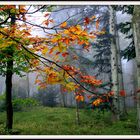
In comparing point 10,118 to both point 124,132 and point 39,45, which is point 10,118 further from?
point 39,45

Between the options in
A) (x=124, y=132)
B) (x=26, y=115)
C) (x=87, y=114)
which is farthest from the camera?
(x=26, y=115)

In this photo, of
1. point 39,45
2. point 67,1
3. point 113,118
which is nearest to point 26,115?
point 113,118

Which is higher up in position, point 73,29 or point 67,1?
point 67,1

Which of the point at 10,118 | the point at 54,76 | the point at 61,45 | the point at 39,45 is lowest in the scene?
the point at 10,118

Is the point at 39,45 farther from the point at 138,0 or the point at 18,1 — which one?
the point at 138,0

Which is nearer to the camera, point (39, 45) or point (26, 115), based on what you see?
point (39, 45)

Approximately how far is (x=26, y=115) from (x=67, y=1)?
1288 cm

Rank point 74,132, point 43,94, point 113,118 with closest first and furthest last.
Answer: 1. point 74,132
2. point 113,118
3. point 43,94

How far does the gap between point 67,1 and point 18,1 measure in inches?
33.8

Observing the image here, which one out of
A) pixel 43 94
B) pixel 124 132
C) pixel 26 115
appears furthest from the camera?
pixel 43 94

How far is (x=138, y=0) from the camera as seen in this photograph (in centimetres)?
443

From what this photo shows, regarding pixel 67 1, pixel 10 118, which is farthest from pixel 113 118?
pixel 67 1

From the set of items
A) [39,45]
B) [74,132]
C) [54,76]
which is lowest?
[74,132]

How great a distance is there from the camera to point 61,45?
3.65m
